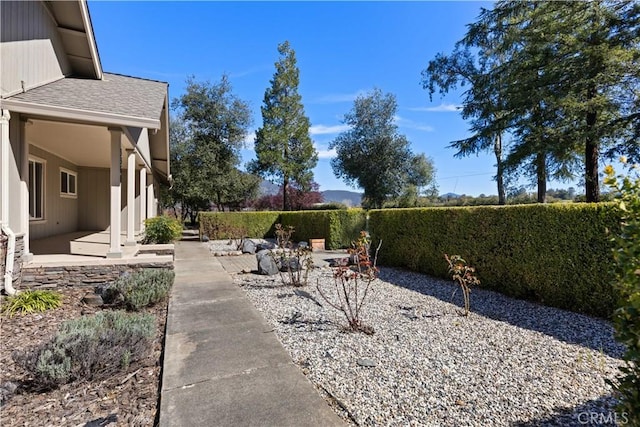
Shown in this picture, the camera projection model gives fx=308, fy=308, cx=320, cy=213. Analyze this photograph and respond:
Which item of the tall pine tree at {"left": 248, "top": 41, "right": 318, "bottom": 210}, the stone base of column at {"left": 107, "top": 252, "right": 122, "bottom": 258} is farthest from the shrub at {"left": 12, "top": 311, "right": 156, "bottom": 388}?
the tall pine tree at {"left": 248, "top": 41, "right": 318, "bottom": 210}

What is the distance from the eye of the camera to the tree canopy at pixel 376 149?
24.4m

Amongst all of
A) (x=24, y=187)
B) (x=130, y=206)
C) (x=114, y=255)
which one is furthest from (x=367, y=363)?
(x=130, y=206)

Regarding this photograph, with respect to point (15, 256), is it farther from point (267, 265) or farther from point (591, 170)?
point (591, 170)

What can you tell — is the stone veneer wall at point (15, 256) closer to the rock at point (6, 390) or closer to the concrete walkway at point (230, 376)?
the concrete walkway at point (230, 376)

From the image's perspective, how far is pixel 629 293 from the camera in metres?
1.49

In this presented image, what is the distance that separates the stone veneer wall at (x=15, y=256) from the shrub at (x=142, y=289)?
1630 millimetres

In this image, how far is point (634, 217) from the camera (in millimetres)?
1512

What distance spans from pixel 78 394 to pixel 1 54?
5.73m

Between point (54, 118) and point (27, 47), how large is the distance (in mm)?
1594

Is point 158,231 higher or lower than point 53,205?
lower

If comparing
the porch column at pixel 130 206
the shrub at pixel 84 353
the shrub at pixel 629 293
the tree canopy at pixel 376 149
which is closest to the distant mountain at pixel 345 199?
the tree canopy at pixel 376 149

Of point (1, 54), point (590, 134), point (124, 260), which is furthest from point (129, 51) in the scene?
point (590, 134)

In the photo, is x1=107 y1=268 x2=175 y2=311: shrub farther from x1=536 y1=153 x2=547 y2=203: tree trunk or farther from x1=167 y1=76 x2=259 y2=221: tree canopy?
x1=167 y1=76 x2=259 y2=221: tree canopy

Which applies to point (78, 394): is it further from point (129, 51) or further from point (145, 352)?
point (129, 51)
